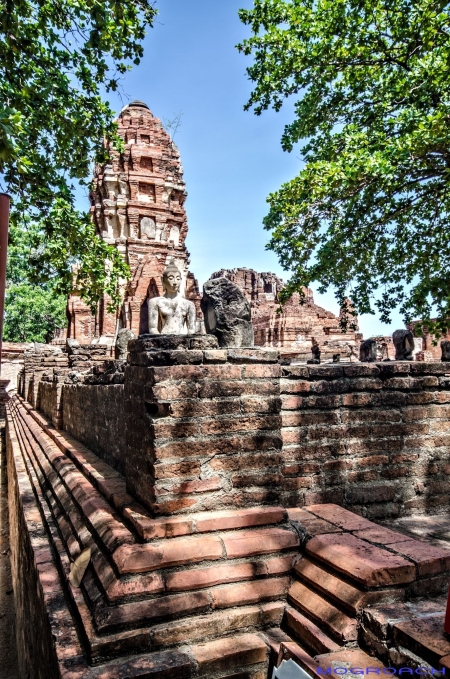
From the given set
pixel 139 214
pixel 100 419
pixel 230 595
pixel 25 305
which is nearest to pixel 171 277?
pixel 100 419

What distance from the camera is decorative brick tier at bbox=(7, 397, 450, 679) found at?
1.54 meters

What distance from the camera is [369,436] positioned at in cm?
258

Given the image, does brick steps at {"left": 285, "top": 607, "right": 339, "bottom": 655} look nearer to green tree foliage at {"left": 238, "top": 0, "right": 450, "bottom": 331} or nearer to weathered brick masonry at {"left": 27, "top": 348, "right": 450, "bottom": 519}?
weathered brick masonry at {"left": 27, "top": 348, "right": 450, "bottom": 519}

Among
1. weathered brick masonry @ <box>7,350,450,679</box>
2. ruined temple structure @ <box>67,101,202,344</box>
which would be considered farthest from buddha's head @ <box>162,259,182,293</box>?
ruined temple structure @ <box>67,101,202,344</box>

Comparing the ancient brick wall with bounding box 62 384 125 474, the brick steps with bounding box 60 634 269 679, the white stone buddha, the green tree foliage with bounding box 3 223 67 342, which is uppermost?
the green tree foliage with bounding box 3 223 67 342

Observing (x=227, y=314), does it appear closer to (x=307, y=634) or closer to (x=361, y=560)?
(x=361, y=560)

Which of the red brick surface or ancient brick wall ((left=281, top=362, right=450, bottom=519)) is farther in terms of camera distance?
ancient brick wall ((left=281, top=362, right=450, bottom=519))

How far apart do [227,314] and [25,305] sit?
24.4 metres

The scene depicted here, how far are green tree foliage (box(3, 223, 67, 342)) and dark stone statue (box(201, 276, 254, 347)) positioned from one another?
22.3 m

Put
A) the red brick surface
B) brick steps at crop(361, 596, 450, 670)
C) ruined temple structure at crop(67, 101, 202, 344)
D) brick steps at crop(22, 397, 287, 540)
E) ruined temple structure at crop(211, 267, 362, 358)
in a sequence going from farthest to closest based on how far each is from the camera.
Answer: ruined temple structure at crop(211, 267, 362, 358), ruined temple structure at crop(67, 101, 202, 344), brick steps at crop(22, 397, 287, 540), the red brick surface, brick steps at crop(361, 596, 450, 670)

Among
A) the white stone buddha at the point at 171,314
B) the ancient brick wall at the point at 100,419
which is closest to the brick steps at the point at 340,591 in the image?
the ancient brick wall at the point at 100,419

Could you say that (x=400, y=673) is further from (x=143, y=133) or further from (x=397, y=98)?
(x=143, y=133)

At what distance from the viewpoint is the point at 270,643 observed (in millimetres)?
1689

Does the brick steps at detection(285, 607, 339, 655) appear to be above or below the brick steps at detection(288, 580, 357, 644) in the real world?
below
